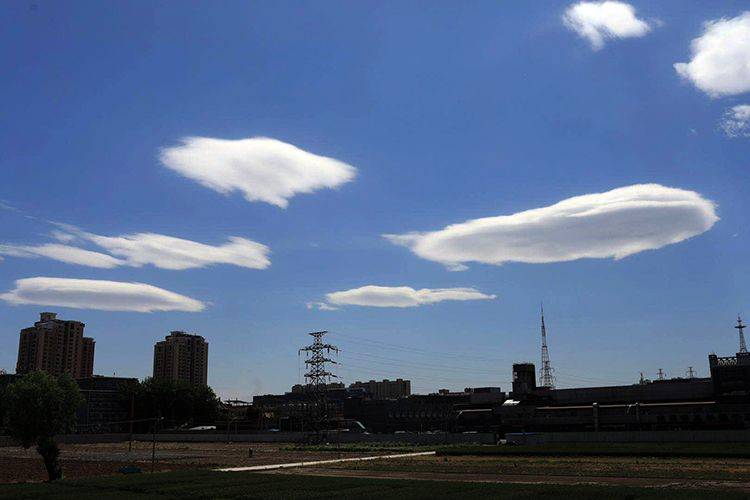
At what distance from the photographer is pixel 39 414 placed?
56.4m

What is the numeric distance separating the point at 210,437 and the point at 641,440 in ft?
318

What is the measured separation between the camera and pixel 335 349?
499ft

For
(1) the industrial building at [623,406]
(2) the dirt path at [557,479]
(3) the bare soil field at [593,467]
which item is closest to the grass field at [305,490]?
(2) the dirt path at [557,479]

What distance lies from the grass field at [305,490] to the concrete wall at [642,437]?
5619cm

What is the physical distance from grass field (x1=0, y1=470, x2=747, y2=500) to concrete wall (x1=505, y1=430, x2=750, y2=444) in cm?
5619

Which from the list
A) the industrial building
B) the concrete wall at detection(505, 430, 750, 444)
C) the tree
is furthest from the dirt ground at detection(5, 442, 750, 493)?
the industrial building

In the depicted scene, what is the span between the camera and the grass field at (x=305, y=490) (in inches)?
1411

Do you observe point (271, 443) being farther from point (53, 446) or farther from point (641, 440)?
point (53, 446)

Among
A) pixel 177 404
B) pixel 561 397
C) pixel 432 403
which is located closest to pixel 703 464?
pixel 561 397

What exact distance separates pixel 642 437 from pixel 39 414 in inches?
3000

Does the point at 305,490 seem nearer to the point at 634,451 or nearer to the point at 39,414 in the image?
the point at 39,414

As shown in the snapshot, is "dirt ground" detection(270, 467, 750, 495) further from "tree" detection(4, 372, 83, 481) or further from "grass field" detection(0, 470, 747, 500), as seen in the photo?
"tree" detection(4, 372, 83, 481)

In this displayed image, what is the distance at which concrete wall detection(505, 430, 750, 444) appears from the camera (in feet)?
276

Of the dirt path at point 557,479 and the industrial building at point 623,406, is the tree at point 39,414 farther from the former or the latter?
the industrial building at point 623,406
